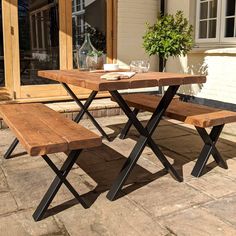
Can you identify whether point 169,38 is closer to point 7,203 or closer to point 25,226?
point 7,203

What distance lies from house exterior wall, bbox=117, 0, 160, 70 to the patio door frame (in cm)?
12

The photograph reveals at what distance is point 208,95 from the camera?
17.2 feet

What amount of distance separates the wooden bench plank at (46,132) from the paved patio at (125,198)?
17.8 inches

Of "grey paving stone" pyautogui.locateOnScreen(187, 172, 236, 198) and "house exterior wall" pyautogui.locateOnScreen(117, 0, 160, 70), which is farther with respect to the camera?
"house exterior wall" pyautogui.locateOnScreen(117, 0, 160, 70)

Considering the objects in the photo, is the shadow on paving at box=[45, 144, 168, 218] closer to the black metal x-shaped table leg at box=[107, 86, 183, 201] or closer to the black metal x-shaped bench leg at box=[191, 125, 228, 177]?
the black metal x-shaped table leg at box=[107, 86, 183, 201]

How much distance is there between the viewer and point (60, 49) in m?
5.14

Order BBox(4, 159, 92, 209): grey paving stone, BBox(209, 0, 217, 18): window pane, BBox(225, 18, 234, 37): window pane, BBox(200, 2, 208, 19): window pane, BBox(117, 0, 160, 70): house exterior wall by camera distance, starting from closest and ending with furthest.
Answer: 1. BBox(4, 159, 92, 209): grey paving stone
2. BBox(225, 18, 234, 37): window pane
3. BBox(209, 0, 217, 18): window pane
4. BBox(200, 2, 208, 19): window pane
5. BBox(117, 0, 160, 70): house exterior wall

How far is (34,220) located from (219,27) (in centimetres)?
413

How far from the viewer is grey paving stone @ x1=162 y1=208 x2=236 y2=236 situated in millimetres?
1841

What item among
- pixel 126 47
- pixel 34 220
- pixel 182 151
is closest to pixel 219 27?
pixel 126 47

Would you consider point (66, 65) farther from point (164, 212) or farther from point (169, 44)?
point (164, 212)

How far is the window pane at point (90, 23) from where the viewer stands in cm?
524

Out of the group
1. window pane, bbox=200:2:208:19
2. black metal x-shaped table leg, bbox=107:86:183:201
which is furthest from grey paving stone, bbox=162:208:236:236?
window pane, bbox=200:2:208:19

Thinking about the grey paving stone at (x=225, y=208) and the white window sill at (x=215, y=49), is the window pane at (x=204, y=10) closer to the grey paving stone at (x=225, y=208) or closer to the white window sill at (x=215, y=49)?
the white window sill at (x=215, y=49)
